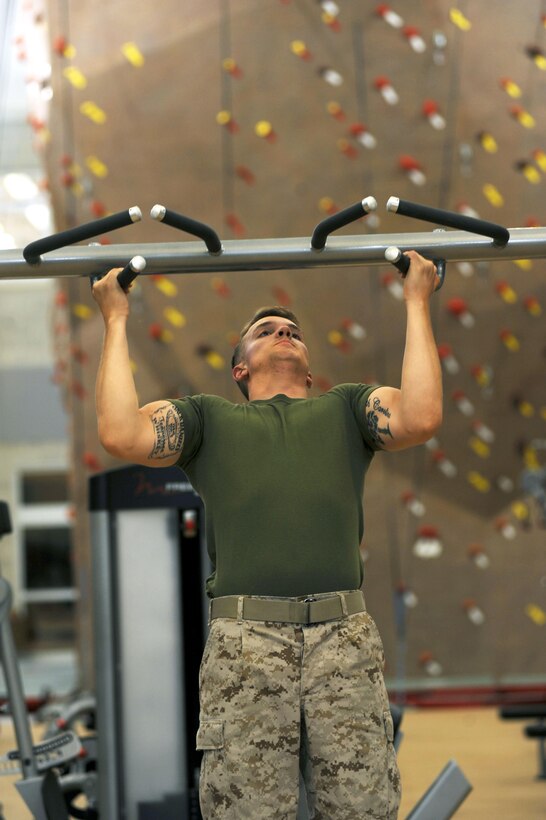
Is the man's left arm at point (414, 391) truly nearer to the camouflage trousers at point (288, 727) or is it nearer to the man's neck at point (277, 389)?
the man's neck at point (277, 389)

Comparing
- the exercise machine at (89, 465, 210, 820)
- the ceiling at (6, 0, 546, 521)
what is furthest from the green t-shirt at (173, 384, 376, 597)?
the ceiling at (6, 0, 546, 521)

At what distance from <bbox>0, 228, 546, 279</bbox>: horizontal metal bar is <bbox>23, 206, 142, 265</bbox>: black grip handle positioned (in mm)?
61

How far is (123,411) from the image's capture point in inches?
75.7

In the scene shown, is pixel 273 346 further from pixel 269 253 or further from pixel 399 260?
pixel 399 260

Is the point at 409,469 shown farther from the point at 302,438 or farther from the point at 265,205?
the point at 302,438

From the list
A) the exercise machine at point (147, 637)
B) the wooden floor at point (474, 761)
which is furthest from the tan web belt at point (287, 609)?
the wooden floor at point (474, 761)

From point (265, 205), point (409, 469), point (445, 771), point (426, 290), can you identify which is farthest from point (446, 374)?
point (426, 290)

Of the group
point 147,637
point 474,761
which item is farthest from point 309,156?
point 147,637

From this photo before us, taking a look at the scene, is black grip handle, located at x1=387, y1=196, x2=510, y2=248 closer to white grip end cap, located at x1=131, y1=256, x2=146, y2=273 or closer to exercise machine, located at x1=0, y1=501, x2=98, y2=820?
white grip end cap, located at x1=131, y1=256, x2=146, y2=273

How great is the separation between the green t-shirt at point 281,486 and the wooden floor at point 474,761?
7.34 feet

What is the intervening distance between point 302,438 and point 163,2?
5.04 metres

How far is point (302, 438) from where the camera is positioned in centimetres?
202

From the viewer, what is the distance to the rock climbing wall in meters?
6.35

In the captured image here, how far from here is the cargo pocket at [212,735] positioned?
1.90m
